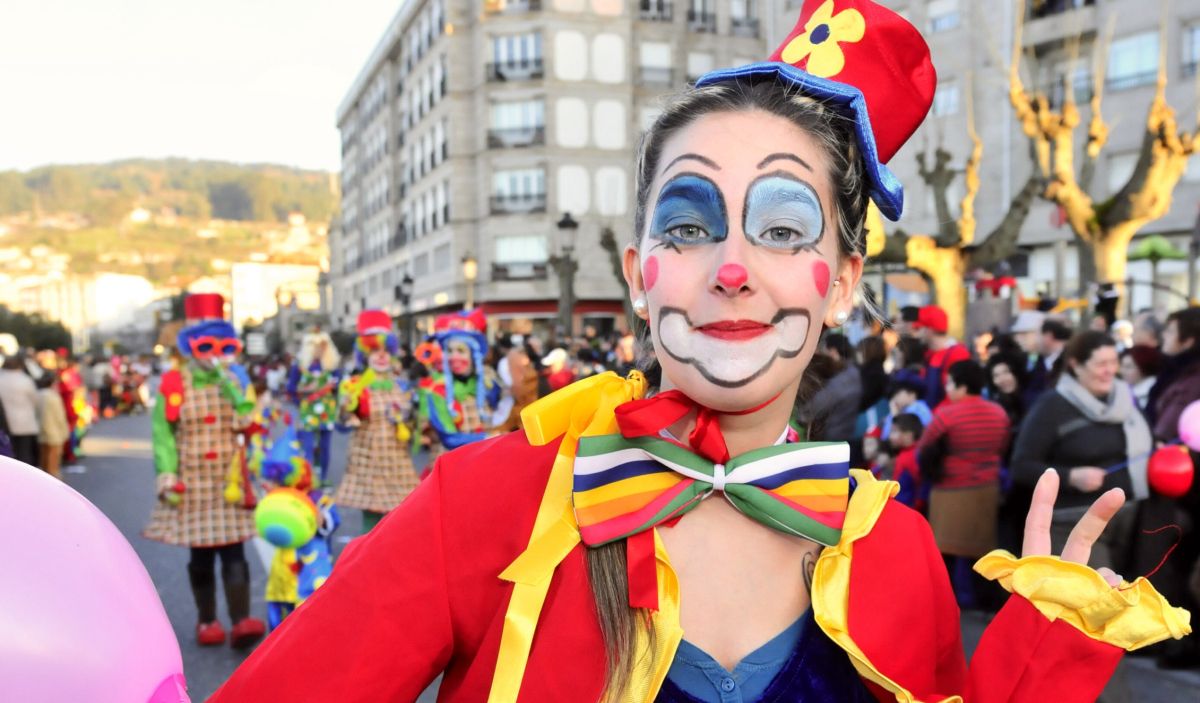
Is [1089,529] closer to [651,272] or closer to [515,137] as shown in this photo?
[651,272]

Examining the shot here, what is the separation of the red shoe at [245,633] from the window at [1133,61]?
23510 mm

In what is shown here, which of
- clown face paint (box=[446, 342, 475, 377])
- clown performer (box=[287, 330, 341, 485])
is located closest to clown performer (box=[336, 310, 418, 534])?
clown face paint (box=[446, 342, 475, 377])

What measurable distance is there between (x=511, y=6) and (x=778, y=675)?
A: 36.3 m

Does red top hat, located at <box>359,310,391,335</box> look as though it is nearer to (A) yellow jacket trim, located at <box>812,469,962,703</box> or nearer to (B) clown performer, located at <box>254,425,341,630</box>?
(B) clown performer, located at <box>254,425,341,630</box>

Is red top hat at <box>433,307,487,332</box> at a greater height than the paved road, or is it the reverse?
red top hat at <box>433,307,487,332</box>

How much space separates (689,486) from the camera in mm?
1504

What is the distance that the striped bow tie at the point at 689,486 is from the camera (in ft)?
4.84

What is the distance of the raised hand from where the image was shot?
1439 millimetres

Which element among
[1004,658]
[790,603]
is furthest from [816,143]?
[1004,658]

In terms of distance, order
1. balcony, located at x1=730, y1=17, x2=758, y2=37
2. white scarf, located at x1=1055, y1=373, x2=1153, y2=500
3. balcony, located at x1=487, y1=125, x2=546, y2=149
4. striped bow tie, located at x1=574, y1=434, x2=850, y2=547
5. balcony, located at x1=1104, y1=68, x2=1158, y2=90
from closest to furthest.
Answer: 1. striped bow tie, located at x1=574, y1=434, x2=850, y2=547
2. white scarf, located at x1=1055, y1=373, x2=1153, y2=500
3. balcony, located at x1=1104, y1=68, x2=1158, y2=90
4. balcony, located at x1=487, y1=125, x2=546, y2=149
5. balcony, located at x1=730, y1=17, x2=758, y2=37

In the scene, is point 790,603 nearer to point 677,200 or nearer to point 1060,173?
point 677,200

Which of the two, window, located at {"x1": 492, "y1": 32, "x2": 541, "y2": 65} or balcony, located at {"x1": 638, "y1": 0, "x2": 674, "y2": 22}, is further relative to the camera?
balcony, located at {"x1": 638, "y1": 0, "x2": 674, "y2": 22}

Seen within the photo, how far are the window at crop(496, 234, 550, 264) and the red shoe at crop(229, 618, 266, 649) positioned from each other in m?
30.0

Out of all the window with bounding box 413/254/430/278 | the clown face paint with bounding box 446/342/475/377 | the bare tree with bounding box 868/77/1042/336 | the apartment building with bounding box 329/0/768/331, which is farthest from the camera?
the window with bounding box 413/254/430/278
